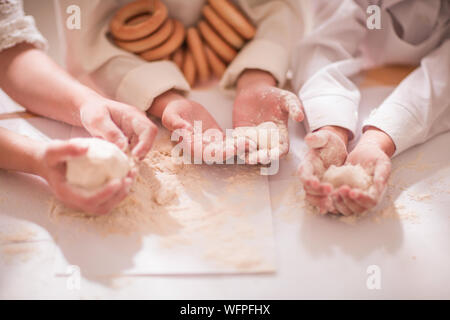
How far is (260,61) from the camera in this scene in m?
1.02

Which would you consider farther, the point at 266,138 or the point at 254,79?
the point at 254,79

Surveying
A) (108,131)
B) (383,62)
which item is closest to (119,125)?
(108,131)

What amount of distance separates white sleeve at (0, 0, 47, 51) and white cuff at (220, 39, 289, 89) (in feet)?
1.57

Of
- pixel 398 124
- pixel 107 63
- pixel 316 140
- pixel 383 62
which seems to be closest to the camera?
pixel 316 140

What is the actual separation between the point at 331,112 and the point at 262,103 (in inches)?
6.2

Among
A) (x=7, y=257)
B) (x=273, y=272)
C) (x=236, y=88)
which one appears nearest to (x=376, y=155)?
(x=273, y=272)

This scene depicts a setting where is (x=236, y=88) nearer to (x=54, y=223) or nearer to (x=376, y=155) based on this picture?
(x=376, y=155)

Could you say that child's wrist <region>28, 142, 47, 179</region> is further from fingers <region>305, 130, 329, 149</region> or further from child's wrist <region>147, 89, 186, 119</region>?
fingers <region>305, 130, 329, 149</region>

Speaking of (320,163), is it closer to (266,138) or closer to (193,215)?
(266,138)

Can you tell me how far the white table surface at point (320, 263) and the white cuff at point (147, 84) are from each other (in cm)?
29

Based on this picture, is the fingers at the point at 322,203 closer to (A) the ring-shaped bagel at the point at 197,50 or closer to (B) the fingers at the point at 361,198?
(B) the fingers at the point at 361,198

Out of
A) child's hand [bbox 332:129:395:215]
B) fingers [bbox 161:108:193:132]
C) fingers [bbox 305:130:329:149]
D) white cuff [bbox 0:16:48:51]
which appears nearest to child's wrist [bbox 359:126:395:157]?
child's hand [bbox 332:129:395:215]

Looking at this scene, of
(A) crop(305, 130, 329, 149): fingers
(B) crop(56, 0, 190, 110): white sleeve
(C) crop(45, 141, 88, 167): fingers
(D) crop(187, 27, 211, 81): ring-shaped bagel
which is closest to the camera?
(C) crop(45, 141, 88, 167): fingers

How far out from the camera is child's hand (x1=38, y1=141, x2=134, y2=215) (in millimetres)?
658
